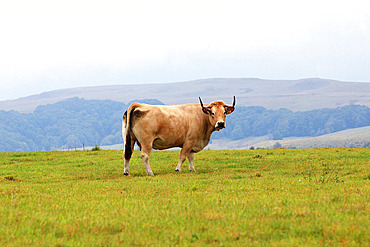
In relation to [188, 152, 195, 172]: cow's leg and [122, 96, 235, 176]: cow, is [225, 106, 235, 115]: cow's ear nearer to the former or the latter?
[122, 96, 235, 176]: cow

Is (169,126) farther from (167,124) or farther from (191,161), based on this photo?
(191,161)

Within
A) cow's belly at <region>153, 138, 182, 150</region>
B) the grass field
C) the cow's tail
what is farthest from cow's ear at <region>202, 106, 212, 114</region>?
the grass field

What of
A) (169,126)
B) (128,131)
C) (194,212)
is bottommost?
(194,212)

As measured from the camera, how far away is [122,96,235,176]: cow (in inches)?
666

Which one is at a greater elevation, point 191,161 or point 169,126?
point 169,126

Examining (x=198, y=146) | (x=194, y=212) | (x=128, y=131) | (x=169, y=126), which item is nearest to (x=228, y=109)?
(x=198, y=146)

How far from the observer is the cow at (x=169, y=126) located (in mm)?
16922

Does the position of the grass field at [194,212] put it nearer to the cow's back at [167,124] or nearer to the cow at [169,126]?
the cow at [169,126]

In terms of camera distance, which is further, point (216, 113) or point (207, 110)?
point (207, 110)

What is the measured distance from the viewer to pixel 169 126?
17.5 meters

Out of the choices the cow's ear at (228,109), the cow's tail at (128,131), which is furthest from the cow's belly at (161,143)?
the cow's ear at (228,109)

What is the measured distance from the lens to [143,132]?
55.4 feet

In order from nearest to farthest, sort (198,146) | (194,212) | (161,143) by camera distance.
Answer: (194,212) → (161,143) → (198,146)

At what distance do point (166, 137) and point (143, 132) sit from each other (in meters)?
1.08
